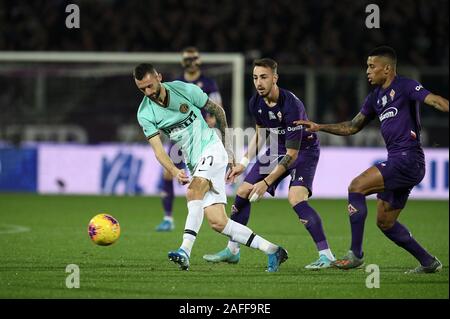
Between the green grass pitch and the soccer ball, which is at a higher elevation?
the soccer ball

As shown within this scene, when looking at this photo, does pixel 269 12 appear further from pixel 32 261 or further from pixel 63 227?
pixel 32 261

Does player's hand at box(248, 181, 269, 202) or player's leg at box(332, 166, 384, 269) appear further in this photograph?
player's hand at box(248, 181, 269, 202)

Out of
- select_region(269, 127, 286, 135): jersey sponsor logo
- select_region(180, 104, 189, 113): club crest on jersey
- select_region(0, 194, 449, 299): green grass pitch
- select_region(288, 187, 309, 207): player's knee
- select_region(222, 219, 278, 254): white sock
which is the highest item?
select_region(180, 104, 189, 113): club crest on jersey

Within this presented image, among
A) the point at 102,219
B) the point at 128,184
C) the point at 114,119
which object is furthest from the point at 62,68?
the point at 102,219

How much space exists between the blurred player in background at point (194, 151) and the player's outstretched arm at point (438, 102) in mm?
1988

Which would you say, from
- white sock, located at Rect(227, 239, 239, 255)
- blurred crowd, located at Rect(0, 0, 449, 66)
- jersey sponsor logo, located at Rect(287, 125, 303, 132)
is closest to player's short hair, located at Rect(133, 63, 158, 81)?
jersey sponsor logo, located at Rect(287, 125, 303, 132)

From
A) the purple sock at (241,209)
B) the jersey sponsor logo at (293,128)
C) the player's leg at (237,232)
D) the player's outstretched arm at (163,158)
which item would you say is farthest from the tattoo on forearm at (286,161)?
the player's outstretched arm at (163,158)

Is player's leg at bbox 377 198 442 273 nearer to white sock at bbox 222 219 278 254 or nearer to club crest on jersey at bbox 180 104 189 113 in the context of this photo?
white sock at bbox 222 219 278 254

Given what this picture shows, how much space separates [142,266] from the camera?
905 centimetres

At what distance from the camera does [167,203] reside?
43.2 feet

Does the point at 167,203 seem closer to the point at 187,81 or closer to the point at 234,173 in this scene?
the point at 187,81

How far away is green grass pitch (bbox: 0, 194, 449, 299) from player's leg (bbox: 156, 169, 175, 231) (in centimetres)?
18

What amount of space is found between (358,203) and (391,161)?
0.51 m

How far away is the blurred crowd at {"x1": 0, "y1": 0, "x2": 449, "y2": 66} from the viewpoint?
22.4 meters
